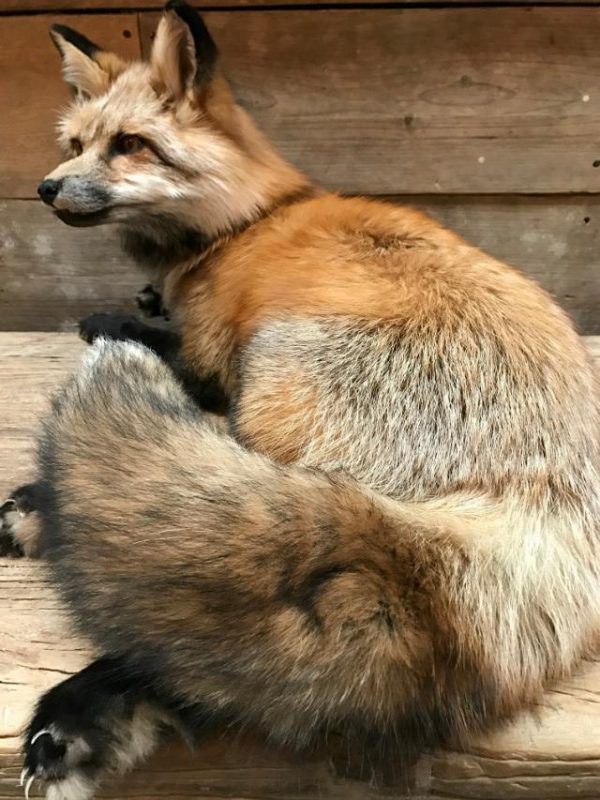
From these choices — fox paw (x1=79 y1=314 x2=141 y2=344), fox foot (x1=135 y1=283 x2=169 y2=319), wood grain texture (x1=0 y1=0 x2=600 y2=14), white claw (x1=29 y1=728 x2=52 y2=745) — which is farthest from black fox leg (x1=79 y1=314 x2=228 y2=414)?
wood grain texture (x1=0 y1=0 x2=600 y2=14)

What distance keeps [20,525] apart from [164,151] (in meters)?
0.76

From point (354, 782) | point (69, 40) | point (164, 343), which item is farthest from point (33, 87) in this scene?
point (354, 782)

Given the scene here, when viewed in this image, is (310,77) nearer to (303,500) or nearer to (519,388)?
(519,388)

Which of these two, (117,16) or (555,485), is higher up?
(117,16)

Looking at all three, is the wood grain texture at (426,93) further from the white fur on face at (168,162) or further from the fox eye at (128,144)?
the fox eye at (128,144)

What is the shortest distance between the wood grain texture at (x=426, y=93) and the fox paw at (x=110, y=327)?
2.14 feet

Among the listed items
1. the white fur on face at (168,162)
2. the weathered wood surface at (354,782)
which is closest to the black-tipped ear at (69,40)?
the white fur on face at (168,162)

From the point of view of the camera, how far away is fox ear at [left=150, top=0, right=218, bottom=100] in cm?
121

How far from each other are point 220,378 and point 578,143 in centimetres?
119

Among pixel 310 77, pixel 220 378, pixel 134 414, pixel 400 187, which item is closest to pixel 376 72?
pixel 310 77

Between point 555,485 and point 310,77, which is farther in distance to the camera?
point 310,77

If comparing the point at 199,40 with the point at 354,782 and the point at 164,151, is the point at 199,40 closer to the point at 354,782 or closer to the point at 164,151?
the point at 164,151

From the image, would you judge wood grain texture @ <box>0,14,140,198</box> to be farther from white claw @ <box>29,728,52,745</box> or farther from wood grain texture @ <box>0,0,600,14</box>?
white claw @ <box>29,728,52,745</box>

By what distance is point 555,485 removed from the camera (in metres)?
0.87
